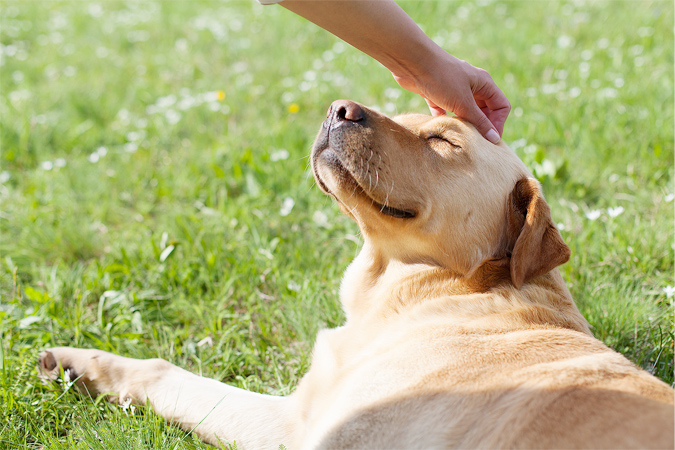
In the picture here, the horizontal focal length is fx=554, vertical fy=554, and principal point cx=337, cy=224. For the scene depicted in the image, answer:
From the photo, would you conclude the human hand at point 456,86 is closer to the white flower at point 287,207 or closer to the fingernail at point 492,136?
the fingernail at point 492,136

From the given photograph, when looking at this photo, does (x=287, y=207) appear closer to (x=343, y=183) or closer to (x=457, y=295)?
(x=343, y=183)

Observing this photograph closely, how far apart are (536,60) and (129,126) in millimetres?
4368

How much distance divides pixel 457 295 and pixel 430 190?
51 cm

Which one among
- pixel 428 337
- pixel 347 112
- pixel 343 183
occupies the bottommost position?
pixel 428 337

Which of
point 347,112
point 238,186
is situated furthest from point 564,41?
point 347,112

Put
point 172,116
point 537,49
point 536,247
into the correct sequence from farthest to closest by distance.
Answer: point 537,49 → point 172,116 → point 536,247

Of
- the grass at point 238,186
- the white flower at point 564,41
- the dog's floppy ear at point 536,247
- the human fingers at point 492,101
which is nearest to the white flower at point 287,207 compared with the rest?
the grass at point 238,186

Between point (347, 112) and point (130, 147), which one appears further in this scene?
point (130, 147)

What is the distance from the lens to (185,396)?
2607 mm

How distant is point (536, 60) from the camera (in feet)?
20.0

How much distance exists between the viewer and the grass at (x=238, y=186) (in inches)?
119

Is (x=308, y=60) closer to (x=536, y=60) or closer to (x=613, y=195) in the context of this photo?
(x=536, y=60)

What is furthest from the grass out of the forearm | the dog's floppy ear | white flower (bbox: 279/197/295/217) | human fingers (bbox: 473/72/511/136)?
the forearm

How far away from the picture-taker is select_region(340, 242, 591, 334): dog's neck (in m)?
2.42
